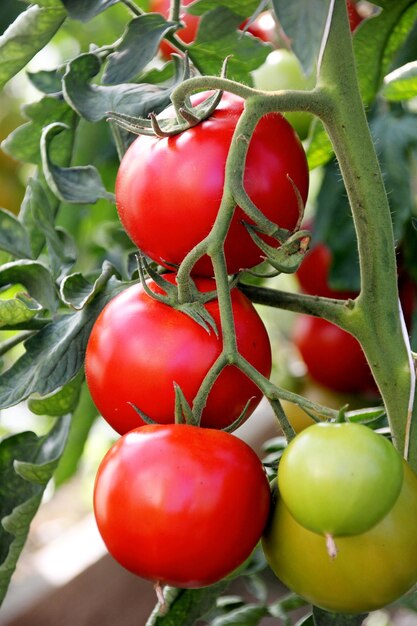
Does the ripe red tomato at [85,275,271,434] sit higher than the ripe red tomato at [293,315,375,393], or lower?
higher

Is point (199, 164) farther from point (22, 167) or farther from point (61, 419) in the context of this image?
point (22, 167)

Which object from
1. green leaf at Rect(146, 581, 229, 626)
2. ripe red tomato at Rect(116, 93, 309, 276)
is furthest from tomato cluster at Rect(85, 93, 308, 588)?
green leaf at Rect(146, 581, 229, 626)

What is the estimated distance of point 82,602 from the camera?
1312 millimetres

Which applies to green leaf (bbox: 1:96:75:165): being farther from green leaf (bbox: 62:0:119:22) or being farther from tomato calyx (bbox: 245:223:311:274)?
tomato calyx (bbox: 245:223:311:274)

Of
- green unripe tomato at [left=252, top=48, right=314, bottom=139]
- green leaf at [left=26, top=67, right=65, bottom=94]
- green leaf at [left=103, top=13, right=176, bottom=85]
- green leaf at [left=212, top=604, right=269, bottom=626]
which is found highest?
green leaf at [left=103, top=13, right=176, bottom=85]

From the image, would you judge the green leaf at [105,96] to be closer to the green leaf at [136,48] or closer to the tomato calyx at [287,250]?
the green leaf at [136,48]

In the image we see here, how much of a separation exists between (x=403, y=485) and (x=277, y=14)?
0.28 meters

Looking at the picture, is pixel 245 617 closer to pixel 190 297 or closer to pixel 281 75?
pixel 190 297

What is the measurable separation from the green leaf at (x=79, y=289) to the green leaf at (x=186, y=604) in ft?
0.87

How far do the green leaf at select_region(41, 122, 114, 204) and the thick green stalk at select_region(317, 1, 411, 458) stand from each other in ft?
0.67

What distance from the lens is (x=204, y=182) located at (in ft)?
1.83

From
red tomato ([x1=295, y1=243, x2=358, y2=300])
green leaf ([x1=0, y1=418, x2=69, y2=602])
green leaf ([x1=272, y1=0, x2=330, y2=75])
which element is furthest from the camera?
red tomato ([x1=295, y1=243, x2=358, y2=300])

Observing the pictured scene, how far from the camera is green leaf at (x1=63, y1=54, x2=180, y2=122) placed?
0.65 meters

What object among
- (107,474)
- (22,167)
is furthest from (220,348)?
(22,167)
